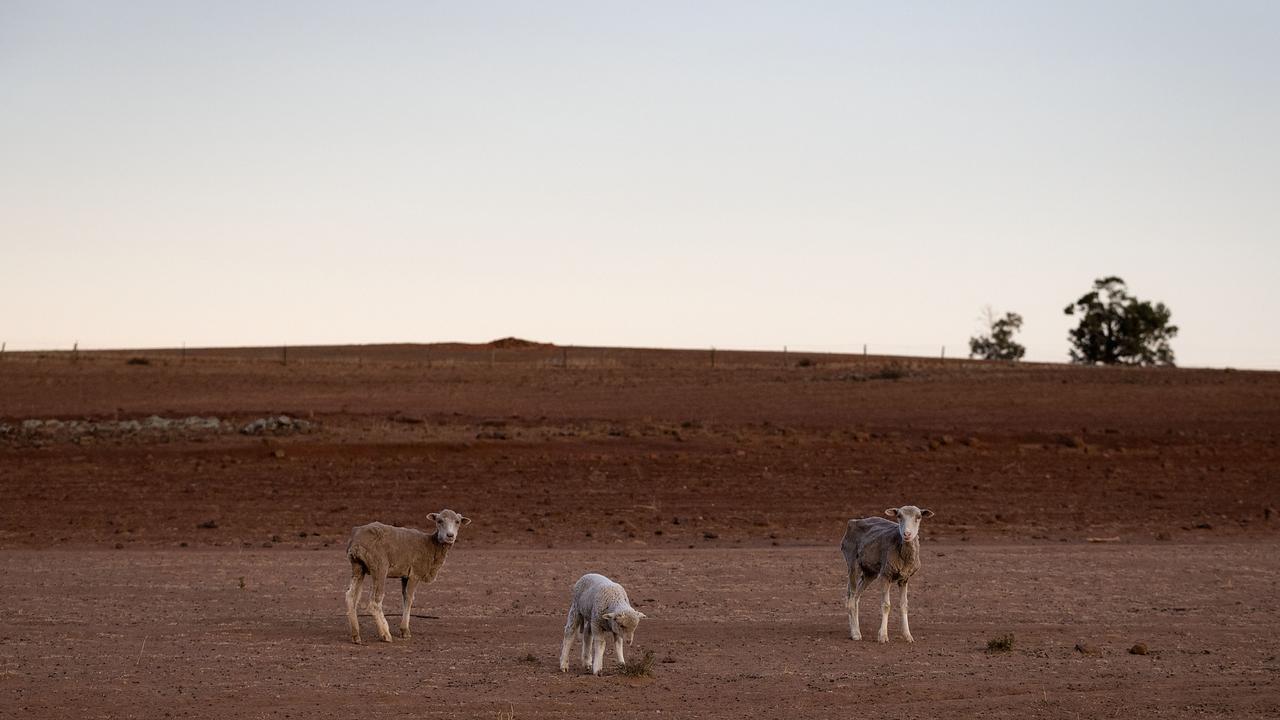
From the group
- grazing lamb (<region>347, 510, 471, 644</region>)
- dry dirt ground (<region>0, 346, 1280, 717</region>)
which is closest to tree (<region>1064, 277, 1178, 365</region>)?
dry dirt ground (<region>0, 346, 1280, 717</region>)

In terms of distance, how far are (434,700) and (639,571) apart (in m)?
9.28

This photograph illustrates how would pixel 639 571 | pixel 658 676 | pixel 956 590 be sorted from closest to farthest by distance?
pixel 658 676 → pixel 956 590 → pixel 639 571

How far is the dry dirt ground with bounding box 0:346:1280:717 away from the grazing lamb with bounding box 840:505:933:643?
39cm

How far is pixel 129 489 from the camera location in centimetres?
3175

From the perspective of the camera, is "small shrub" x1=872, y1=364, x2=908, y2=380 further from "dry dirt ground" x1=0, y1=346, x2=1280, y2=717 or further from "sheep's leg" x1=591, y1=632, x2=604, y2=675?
"sheep's leg" x1=591, y1=632, x2=604, y2=675

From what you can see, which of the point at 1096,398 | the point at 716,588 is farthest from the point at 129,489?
the point at 1096,398

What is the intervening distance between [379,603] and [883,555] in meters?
5.83

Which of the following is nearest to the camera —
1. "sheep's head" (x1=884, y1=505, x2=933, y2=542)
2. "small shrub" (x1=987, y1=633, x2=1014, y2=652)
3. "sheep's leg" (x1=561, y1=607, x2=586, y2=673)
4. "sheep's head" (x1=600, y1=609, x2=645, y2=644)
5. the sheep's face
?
"sheep's head" (x1=600, y1=609, x2=645, y2=644)

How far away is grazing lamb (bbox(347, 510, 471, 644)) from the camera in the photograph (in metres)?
16.1

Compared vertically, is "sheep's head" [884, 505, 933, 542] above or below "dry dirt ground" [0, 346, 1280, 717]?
above

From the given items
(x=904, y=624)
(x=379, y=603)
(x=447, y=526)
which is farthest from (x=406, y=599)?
(x=904, y=624)

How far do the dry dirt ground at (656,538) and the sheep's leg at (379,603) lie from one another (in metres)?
0.36

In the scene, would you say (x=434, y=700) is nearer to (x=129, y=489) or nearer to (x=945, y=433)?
(x=129, y=489)

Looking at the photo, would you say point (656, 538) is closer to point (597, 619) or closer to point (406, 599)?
point (406, 599)
